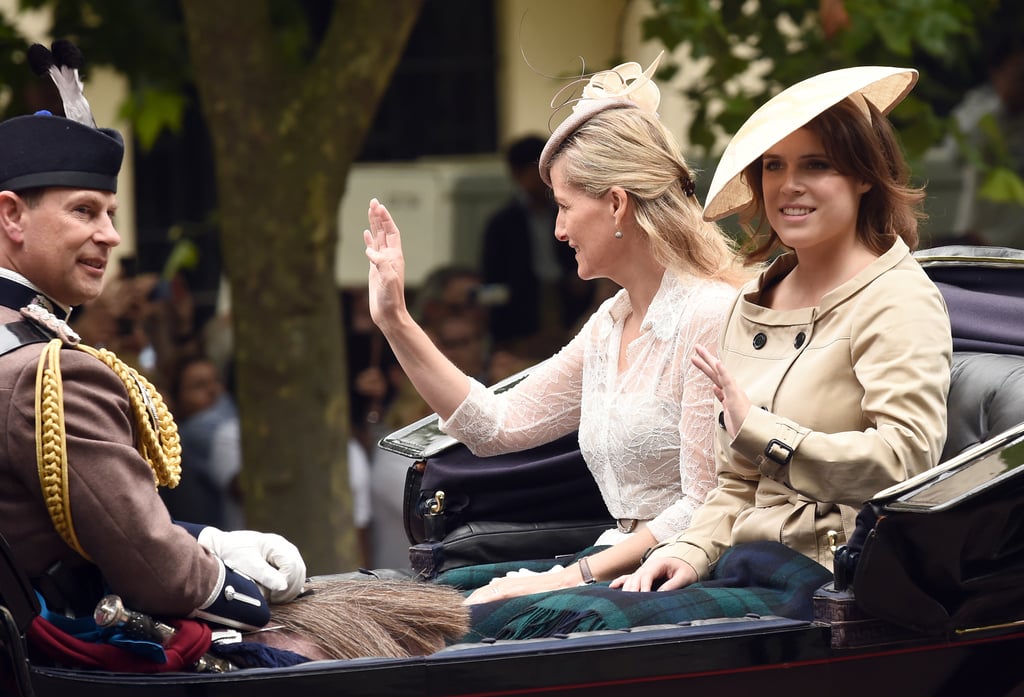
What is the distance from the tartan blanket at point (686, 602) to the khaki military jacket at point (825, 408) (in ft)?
0.23

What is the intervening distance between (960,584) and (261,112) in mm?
3006

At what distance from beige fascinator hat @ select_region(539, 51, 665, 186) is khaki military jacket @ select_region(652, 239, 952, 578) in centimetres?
49

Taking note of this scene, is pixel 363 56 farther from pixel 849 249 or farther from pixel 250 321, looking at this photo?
pixel 849 249

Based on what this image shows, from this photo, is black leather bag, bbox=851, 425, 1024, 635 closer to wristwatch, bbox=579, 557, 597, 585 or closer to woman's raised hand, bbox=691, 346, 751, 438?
woman's raised hand, bbox=691, 346, 751, 438

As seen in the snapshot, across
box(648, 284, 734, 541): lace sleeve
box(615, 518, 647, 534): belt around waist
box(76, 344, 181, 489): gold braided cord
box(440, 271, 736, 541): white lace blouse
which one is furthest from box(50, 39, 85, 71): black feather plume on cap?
box(615, 518, 647, 534): belt around waist

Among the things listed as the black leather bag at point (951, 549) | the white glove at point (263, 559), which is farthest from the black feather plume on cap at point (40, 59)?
the black leather bag at point (951, 549)

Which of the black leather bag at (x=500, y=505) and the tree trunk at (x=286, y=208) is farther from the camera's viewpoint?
the tree trunk at (x=286, y=208)

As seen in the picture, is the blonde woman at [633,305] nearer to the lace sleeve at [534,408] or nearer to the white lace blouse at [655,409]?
the white lace blouse at [655,409]

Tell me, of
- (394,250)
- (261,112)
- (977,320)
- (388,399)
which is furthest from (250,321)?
(977,320)

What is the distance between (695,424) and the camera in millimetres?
3352

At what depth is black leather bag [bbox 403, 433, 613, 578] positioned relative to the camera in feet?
12.4

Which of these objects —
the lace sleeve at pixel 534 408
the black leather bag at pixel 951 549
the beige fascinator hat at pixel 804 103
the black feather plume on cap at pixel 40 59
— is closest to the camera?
the black leather bag at pixel 951 549

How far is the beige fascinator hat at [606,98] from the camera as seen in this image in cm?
349

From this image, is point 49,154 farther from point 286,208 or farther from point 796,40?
point 796,40
